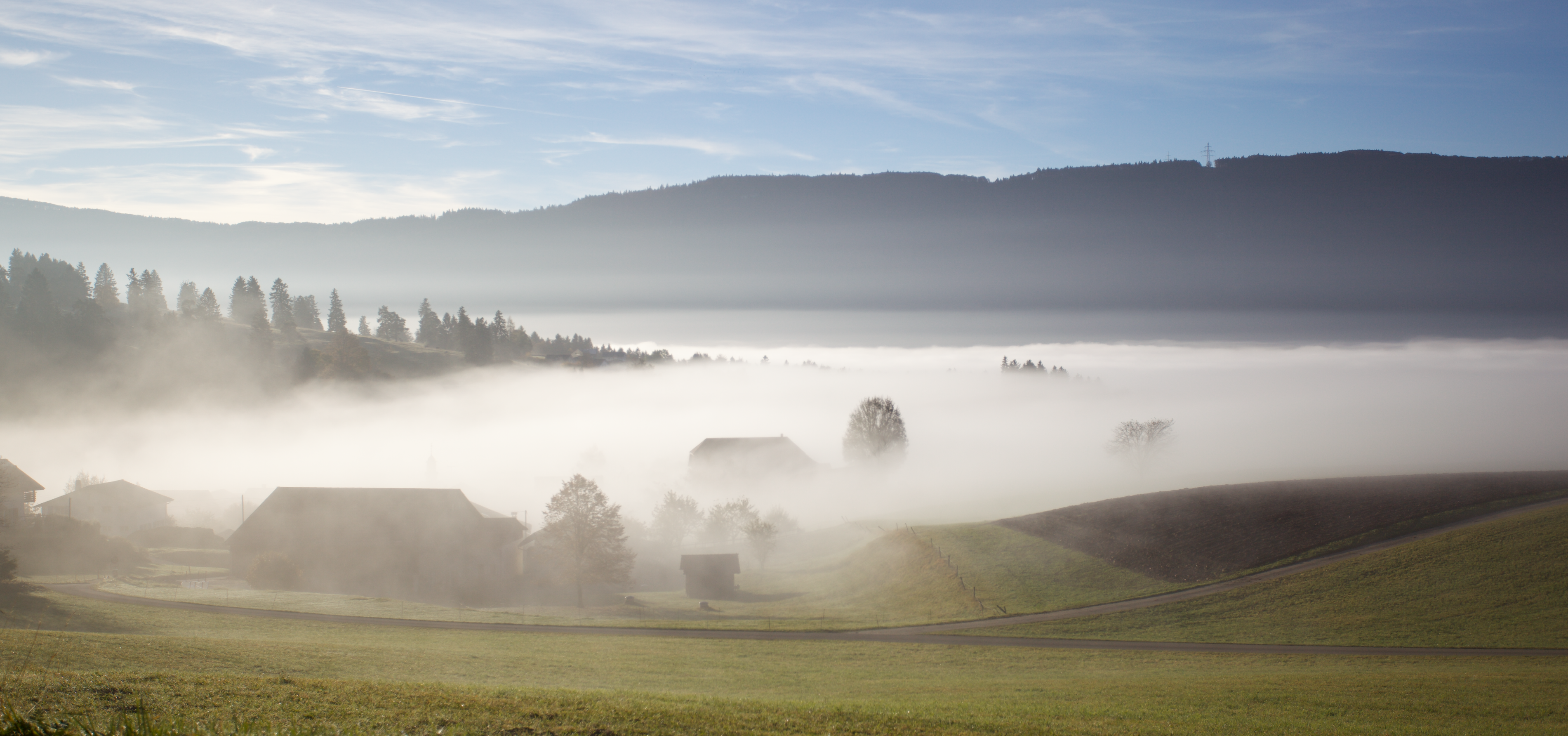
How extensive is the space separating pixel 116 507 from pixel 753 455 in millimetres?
84280

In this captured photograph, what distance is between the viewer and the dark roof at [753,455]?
124438 mm

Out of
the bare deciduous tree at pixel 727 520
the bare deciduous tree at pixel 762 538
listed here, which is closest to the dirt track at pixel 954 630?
the bare deciduous tree at pixel 762 538

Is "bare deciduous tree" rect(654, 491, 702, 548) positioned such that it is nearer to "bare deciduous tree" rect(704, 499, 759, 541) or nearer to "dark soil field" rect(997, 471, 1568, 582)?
"bare deciduous tree" rect(704, 499, 759, 541)

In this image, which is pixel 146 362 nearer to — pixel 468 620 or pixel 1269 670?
pixel 468 620

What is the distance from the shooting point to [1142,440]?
10300 centimetres

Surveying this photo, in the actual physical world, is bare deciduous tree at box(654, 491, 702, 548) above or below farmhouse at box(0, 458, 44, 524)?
below

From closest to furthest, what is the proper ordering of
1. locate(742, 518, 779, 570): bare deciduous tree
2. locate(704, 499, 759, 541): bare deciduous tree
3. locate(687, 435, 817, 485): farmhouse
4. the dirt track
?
the dirt track → locate(742, 518, 779, 570): bare deciduous tree → locate(704, 499, 759, 541): bare deciduous tree → locate(687, 435, 817, 485): farmhouse

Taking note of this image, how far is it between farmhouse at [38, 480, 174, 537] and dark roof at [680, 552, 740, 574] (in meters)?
76.5

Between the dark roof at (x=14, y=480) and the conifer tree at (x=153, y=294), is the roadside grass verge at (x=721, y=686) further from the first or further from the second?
the conifer tree at (x=153, y=294)

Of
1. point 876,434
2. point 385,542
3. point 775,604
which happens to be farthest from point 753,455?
point 775,604

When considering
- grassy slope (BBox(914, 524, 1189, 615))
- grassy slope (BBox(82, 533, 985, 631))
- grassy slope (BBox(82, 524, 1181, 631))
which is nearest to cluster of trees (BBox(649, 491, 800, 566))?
grassy slope (BBox(82, 533, 985, 631))

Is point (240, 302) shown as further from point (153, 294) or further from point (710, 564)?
point (710, 564)

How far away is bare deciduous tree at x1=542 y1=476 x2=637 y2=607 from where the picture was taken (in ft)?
220

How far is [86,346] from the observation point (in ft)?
498
